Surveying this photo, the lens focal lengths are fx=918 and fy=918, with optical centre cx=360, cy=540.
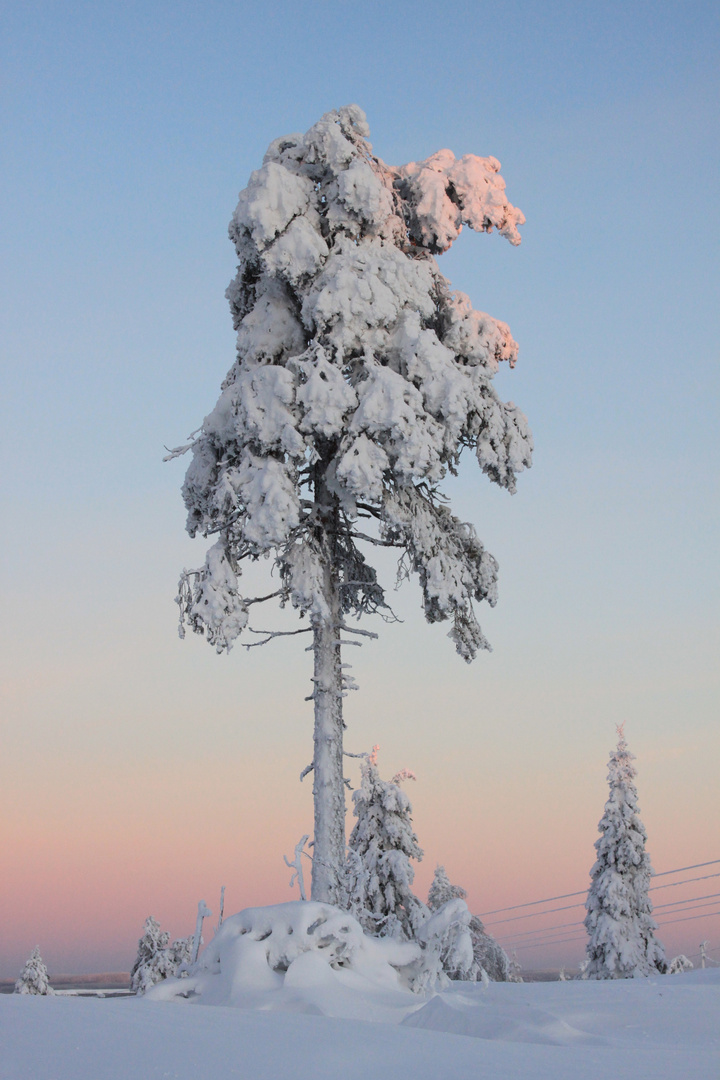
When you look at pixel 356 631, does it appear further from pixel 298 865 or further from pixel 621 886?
pixel 621 886

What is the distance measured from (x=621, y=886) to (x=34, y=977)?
20174mm

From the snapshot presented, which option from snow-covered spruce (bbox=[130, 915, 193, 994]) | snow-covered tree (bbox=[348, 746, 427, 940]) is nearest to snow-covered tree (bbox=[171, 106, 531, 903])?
snow-covered tree (bbox=[348, 746, 427, 940])

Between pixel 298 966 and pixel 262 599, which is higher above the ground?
pixel 262 599

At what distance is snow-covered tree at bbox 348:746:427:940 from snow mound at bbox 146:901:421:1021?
14579 mm

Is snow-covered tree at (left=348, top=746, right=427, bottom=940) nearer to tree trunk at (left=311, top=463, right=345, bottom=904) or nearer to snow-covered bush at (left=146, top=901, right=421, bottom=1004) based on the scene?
tree trunk at (left=311, top=463, right=345, bottom=904)

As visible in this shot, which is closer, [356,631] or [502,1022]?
[502,1022]

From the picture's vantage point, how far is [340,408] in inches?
506

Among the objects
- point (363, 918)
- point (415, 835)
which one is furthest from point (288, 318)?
point (415, 835)

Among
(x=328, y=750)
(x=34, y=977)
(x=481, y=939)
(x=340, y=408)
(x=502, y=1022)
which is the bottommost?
(x=34, y=977)

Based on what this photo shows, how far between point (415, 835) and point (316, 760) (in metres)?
11.9

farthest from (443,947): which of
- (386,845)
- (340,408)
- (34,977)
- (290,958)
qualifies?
(34,977)

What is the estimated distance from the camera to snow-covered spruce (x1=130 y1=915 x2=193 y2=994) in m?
28.8

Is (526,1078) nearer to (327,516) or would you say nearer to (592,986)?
(592,986)

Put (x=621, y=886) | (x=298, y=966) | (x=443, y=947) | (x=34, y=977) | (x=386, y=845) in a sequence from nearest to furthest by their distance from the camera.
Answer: (x=298, y=966), (x=443, y=947), (x=386, y=845), (x=621, y=886), (x=34, y=977)
